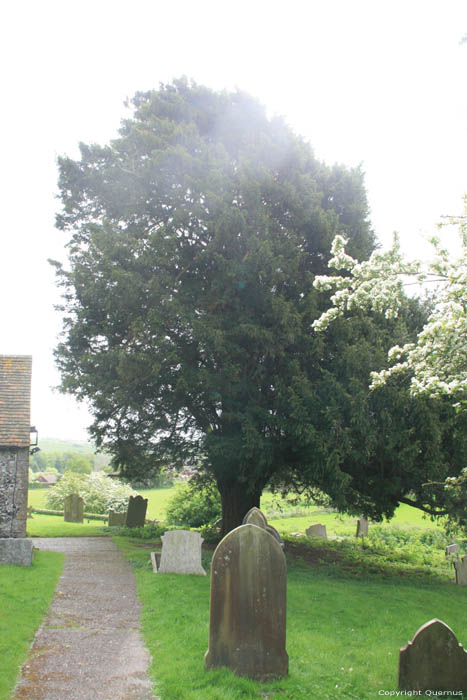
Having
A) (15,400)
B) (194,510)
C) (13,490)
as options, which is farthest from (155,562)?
(194,510)

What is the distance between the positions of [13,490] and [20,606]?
5.75 meters

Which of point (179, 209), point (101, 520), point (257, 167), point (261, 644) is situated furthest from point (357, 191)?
point (101, 520)

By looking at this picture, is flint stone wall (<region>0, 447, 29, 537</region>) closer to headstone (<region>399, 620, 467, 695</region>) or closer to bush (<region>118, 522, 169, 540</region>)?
bush (<region>118, 522, 169, 540</region>)

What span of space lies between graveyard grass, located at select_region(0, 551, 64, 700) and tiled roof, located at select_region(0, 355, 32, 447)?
337cm

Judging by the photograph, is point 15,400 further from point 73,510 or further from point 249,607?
point 73,510

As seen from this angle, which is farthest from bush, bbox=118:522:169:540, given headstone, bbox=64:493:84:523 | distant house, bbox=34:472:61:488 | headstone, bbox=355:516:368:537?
distant house, bbox=34:472:61:488

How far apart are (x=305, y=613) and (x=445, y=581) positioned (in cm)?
755

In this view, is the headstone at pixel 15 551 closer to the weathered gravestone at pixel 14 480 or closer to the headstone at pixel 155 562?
the weathered gravestone at pixel 14 480

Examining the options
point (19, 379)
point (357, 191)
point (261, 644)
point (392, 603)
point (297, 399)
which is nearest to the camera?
point (261, 644)

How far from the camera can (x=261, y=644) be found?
633 cm

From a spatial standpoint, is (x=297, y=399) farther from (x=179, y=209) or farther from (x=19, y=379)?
(x=19, y=379)

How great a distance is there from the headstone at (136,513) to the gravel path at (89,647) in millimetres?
12574

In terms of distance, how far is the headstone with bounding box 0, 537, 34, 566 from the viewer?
1350 cm

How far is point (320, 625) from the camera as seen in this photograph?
931 centimetres
